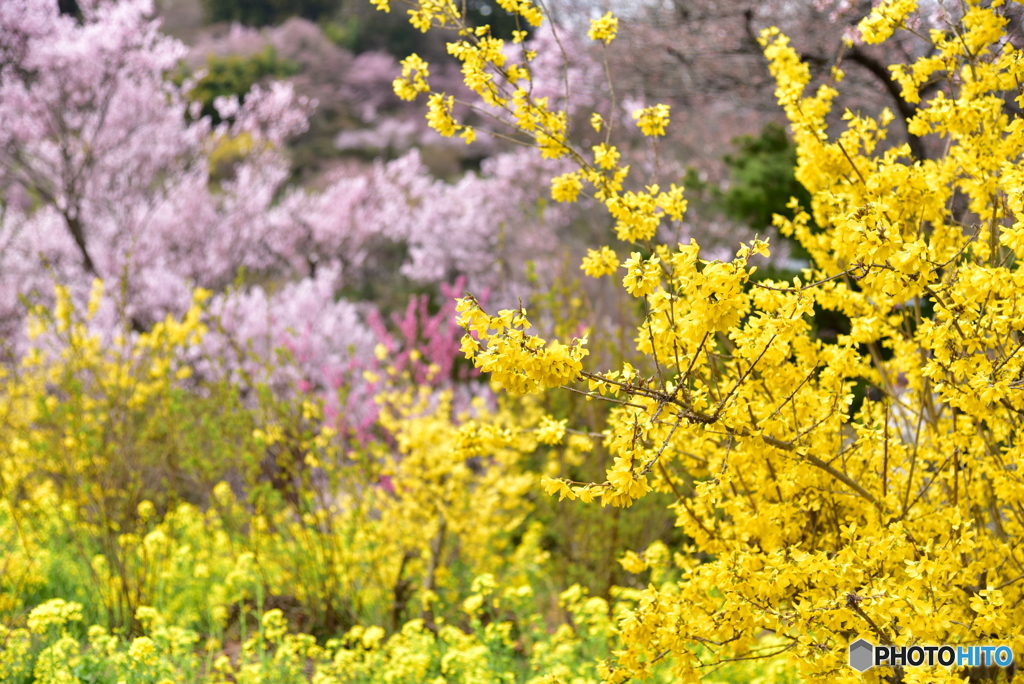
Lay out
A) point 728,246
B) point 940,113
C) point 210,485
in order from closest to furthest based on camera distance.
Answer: point 940,113 < point 210,485 < point 728,246

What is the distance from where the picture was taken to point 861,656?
250 centimetres

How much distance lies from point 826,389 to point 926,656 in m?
0.89

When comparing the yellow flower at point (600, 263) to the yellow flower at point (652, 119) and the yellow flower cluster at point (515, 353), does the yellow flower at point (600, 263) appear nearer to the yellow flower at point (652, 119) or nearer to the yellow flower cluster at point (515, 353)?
the yellow flower at point (652, 119)

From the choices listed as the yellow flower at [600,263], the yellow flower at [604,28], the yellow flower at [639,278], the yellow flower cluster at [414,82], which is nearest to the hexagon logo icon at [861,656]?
the yellow flower at [639,278]

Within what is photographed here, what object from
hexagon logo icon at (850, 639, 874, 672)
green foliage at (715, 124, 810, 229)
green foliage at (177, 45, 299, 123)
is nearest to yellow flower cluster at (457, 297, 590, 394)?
hexagon logo icon at (850, 639, 874, 672)

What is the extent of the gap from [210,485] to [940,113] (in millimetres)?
4798

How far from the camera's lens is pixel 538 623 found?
14.5ft

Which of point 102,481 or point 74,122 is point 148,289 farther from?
point 102,481

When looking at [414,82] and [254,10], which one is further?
[254,10]

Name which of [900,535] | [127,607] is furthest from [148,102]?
[900,535]

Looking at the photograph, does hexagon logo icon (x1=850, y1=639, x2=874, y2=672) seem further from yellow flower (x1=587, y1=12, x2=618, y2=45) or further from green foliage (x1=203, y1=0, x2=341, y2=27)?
green foliage (x1=203, y1=0, x2=341, y2=27)

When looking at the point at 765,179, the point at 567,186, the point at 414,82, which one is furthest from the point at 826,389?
the point at 765,179

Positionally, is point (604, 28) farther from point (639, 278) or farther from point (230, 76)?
point (230, 76)

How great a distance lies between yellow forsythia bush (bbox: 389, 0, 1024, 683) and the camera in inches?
83.0
